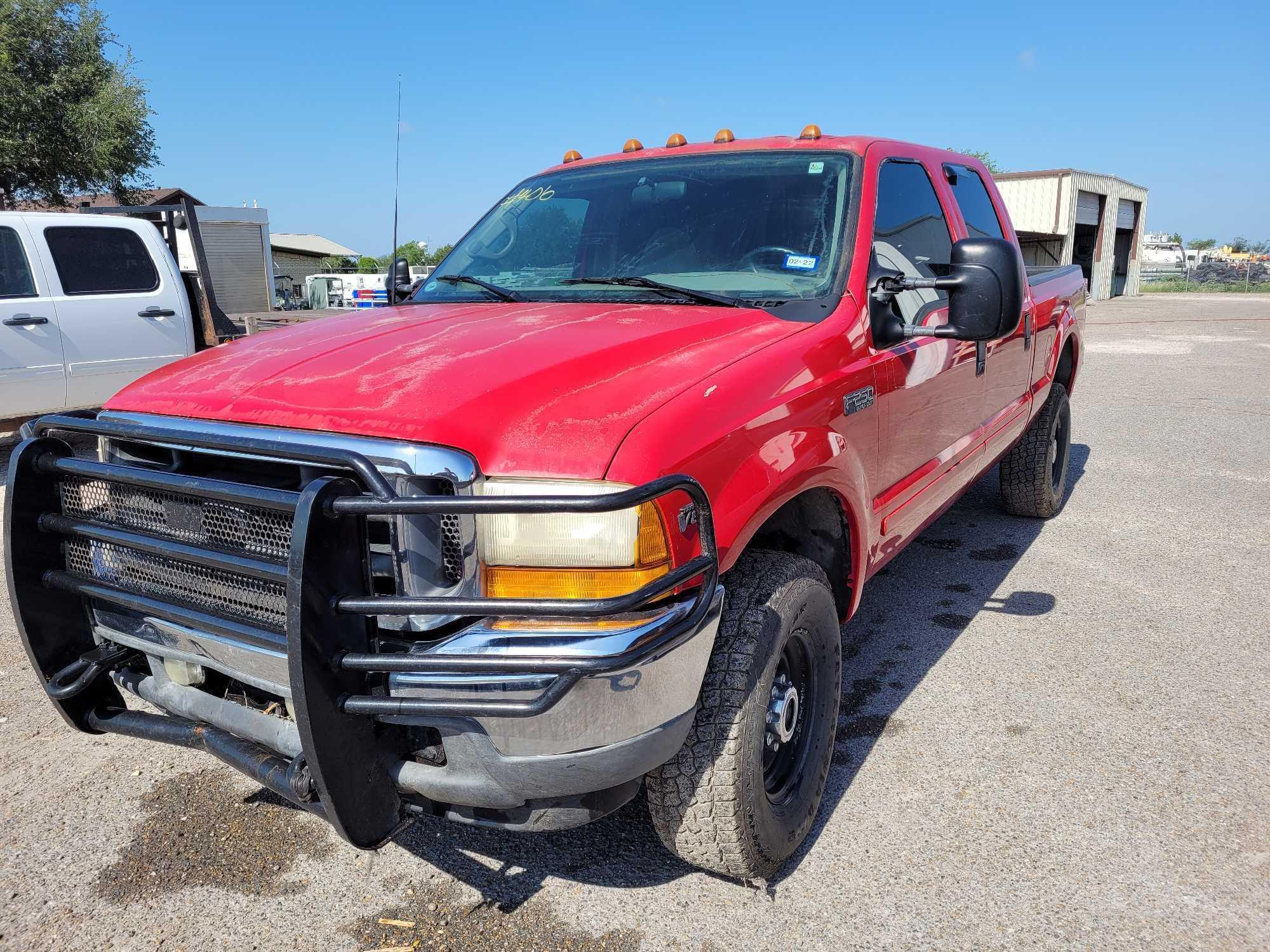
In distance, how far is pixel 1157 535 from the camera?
5340 millimetres

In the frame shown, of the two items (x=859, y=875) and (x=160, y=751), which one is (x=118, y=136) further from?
(x=859, y=875)

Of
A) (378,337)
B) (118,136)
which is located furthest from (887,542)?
(118,136)

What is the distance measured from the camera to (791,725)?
99.9 inches

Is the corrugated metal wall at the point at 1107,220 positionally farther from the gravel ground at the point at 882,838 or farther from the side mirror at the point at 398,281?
the side mirror at the point at 398,281

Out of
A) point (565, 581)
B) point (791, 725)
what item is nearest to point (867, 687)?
point (791, 725)

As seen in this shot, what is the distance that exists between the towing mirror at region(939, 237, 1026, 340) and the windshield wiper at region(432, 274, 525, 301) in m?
1.37

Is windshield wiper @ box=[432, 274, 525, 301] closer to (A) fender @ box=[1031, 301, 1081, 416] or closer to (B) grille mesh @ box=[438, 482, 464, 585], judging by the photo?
(B) grille mesh @ box=[438, 482, 464, 585]

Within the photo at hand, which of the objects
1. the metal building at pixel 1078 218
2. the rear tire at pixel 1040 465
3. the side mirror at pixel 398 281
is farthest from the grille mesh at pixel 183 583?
the metal building at pixel 1078 218

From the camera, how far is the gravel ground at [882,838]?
2311 mm

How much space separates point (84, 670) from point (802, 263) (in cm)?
232

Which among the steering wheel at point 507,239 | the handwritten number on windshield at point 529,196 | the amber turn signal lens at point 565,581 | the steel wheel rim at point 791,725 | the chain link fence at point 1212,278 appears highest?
the chain link fence at point 1212,278

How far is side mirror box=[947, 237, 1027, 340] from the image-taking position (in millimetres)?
2588

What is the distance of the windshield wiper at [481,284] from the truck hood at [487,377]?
0.28m

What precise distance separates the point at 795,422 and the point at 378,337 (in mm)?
1157
